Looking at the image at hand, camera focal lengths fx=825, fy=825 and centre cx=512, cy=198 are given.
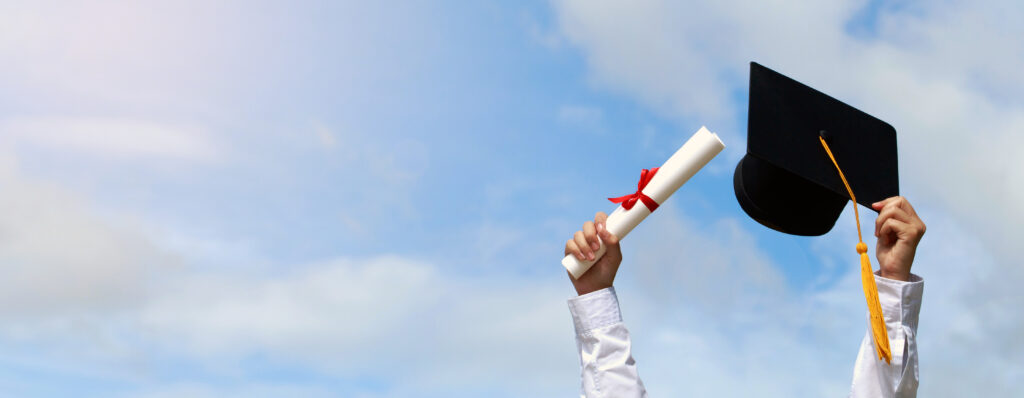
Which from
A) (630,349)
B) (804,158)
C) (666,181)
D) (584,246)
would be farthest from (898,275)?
(584,246)

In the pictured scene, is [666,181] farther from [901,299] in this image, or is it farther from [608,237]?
[901,299]

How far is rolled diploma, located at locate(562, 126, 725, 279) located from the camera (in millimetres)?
2852

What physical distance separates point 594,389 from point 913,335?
115cm

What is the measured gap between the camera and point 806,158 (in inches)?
136

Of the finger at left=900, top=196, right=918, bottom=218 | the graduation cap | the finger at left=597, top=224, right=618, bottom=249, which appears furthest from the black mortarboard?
the finger at left=597, top=224, right=618, bottom=249

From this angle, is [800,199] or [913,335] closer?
[913,335]

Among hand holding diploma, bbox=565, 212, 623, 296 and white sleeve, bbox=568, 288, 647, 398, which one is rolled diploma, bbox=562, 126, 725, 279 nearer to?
hand holding diploma, bbox=565, 212, 623, 296

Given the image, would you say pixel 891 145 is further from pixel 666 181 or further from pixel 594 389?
pixel 594 389

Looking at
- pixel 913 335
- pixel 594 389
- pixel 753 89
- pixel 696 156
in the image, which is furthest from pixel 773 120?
pixel 594 389

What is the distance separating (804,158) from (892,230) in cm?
58

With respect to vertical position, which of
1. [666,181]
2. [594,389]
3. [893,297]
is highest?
[666,181]

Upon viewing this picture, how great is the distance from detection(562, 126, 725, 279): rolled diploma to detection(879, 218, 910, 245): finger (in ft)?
2.24

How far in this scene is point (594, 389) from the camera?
9.32 ft

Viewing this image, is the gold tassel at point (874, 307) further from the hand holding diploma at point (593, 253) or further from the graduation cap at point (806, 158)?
the hand holding diploma at point (593, 253)
